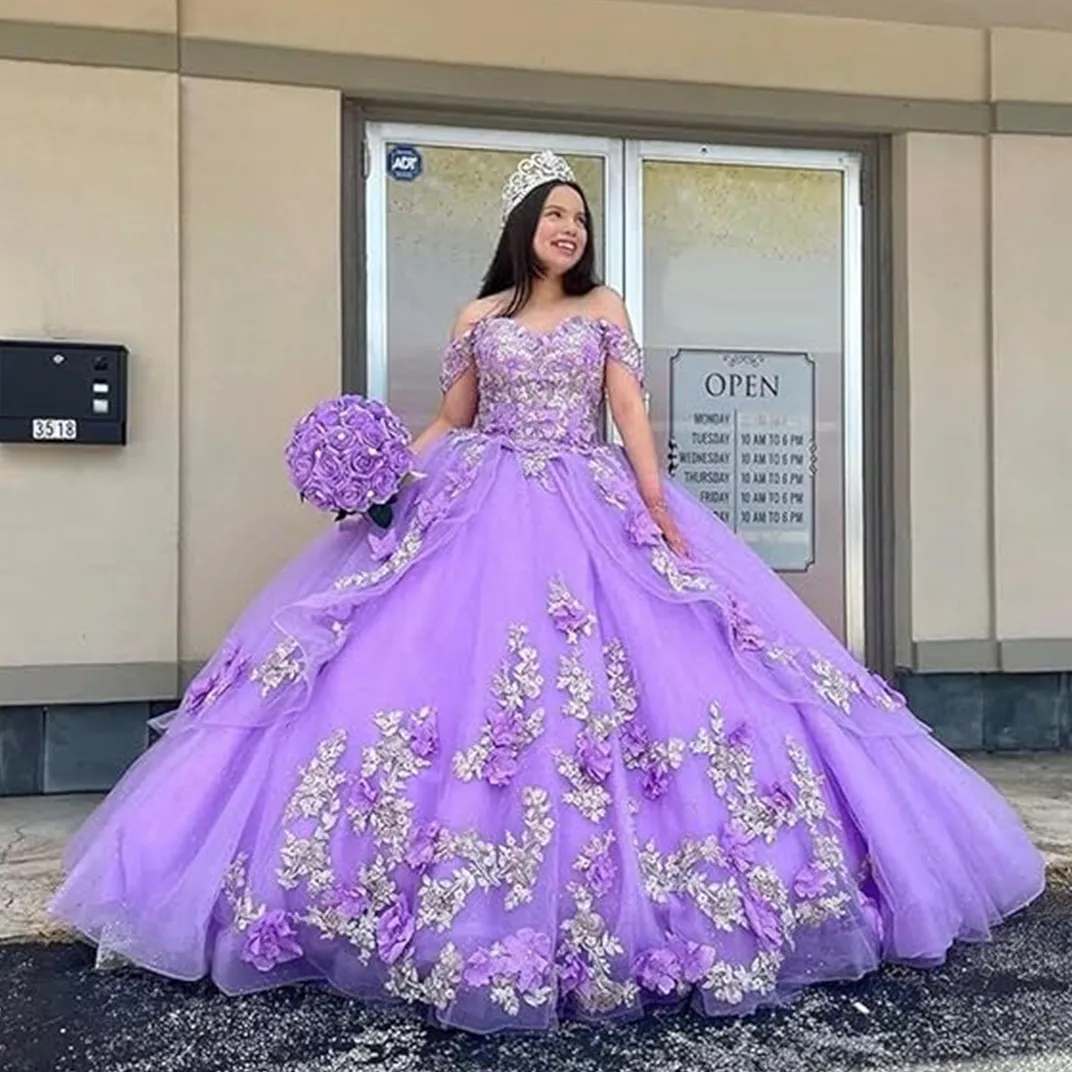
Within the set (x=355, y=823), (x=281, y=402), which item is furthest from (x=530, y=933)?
(x=281, y=402)

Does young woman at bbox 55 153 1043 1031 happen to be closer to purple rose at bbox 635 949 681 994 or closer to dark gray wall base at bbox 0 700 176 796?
purple rose at bbox 635 949 681 994

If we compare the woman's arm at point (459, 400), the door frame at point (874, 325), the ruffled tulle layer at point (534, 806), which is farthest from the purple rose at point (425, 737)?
the door frame at point (874, 325)

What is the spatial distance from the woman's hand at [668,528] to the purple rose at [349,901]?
3.15 feet

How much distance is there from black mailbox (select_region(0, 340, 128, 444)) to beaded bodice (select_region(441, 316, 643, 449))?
145 centimetres

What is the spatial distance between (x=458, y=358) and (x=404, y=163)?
1.48 metres

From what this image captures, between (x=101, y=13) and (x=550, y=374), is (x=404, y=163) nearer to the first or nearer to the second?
(x=101, y=13)

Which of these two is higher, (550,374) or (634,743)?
(550,374)

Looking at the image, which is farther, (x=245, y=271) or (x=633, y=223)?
(x=633, y=223)

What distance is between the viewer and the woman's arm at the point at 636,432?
2547 millimetres

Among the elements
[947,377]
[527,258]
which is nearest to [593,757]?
[527,258]

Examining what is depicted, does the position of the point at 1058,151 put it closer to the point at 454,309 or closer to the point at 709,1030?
the point at 454,309

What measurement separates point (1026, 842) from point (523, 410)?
56.4 inches

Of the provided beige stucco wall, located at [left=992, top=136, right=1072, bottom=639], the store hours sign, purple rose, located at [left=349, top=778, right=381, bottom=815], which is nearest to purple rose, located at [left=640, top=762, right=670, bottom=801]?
purple rose, located at [left=349, top=778, right=381, bottom=815]

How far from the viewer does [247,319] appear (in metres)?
3.75
